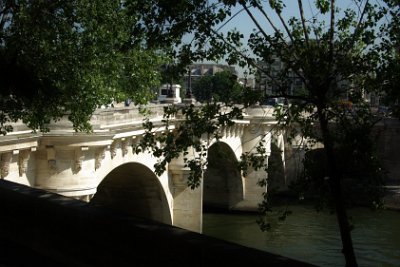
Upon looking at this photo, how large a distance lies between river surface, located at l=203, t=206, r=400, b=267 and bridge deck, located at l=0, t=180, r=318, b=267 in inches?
725

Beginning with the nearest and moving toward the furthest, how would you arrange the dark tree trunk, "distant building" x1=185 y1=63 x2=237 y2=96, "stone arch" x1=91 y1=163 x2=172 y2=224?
1. the dark tree trunk
2. "distant building" x1=185 y1=63 x2=237 y2=96
3. "stone arch" x1=91 y1=163 x2=172 y2=224

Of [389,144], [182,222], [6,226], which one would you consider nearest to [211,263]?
[6,226]

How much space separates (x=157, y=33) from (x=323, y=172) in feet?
8.59

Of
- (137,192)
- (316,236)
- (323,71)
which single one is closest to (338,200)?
(323,71)

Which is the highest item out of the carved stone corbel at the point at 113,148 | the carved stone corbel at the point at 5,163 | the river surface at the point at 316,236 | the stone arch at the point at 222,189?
the carved stone corbel at the point at 113,148

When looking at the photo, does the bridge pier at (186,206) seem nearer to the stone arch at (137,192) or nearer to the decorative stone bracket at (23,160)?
the stone arch at (137,192)

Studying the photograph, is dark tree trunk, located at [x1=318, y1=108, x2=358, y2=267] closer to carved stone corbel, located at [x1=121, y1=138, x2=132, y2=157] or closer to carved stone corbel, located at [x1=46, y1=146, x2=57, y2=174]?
carved stone corbel, located at [x1=46, y1=146, x2=57, y2=174]

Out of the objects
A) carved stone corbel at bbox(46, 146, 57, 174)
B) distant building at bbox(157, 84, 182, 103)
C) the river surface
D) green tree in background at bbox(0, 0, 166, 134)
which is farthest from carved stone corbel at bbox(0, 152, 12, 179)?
the river surface

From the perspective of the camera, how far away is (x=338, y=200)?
21.6ft

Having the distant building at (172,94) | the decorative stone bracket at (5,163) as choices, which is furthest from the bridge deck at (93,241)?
the distant building at (172,94)

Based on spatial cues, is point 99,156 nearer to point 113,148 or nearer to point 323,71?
point 113,148

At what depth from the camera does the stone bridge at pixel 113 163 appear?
15.7m

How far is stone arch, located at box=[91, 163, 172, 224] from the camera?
86.6ft

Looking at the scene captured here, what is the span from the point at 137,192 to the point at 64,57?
15.9 metres
